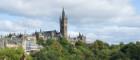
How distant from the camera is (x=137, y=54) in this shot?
303 ft

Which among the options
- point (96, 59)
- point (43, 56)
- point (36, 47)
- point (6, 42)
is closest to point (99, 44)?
point (36, 47)

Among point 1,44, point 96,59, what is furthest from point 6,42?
point 96,59

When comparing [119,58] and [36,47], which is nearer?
[119,58]

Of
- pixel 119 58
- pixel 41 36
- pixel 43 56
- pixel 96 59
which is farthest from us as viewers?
pixel 41 36

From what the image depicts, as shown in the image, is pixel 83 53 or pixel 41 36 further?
pixel 41 36

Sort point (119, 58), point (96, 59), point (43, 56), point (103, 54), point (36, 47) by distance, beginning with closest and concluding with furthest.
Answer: point (119, 58) < point (43, 56) < point (96, 59) < point (103, 54) < point (36, 47)

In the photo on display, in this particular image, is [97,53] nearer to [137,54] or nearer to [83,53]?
[83,53]

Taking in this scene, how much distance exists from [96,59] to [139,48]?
71.7 ft

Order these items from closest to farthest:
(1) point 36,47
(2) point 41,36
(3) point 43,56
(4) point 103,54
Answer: (3) point 43,56 < (4) point 103,54 < (1) point 36,47 < (2) point 41,36

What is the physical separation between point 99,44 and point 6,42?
2786 cm

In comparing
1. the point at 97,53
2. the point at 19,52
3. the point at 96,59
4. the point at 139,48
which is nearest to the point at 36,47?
the point at 97,53

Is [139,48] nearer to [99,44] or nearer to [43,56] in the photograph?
[43,56]

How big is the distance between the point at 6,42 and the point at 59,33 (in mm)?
60404

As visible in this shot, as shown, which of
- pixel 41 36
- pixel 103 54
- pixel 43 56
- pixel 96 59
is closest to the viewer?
pixel 43 56
